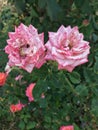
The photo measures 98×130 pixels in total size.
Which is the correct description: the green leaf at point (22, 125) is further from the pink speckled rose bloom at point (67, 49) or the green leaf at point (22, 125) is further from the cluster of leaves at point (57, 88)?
the pink speckled rose bloom at point (67, 49)

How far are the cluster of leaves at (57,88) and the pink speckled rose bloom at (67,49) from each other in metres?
→ 0.22

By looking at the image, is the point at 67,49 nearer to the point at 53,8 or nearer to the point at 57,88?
the point at 53,8

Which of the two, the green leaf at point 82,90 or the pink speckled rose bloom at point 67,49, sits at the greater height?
the pink speckled rose bloom at point 67,49

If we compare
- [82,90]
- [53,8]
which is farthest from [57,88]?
[53,8]

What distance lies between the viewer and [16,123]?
2195mm

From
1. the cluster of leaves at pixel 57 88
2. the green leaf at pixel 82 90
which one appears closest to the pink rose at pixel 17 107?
the cluster of leaves at pixel 57 88

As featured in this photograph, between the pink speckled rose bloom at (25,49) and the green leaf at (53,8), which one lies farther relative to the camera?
the green leaf at (53,8)

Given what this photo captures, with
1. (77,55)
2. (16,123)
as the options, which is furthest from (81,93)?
(16,123)

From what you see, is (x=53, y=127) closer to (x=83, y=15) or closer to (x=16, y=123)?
(x=16, y=123)

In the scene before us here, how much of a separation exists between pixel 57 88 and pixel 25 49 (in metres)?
0.47

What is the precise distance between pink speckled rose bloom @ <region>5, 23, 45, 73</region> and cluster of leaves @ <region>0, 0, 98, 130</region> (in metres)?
0.20

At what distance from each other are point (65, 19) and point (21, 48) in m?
0.63

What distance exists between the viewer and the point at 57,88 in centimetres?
189

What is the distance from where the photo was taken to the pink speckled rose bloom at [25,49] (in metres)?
1.47
